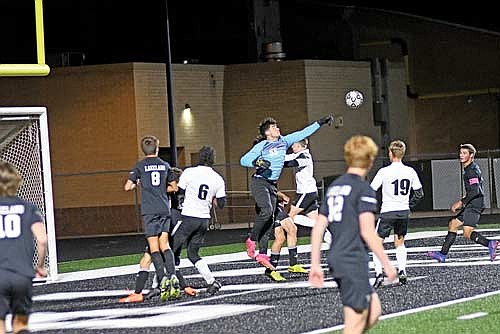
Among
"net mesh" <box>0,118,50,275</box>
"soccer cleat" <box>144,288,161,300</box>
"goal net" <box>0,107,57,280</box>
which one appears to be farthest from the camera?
"net mesh" <box>0,118,50,275</box>

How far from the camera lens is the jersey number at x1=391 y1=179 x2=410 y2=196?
1556cm

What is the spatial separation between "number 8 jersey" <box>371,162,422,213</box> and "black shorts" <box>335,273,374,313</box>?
6.56m

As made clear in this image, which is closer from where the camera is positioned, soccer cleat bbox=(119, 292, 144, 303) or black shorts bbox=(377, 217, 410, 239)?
soccer cleat bbox=(119, 292, 144, 303)

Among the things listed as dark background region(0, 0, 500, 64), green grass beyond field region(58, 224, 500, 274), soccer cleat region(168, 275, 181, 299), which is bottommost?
green grass beyond field region(58, 224, 500, 274)

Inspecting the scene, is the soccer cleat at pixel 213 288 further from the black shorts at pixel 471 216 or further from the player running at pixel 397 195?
the black shorts at pixel 471 216

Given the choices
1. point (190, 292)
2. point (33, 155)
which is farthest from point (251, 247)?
point (33, 155)

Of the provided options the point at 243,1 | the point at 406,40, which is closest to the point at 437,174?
the point at 406,40

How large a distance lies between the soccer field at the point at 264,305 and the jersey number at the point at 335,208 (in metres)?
2.84

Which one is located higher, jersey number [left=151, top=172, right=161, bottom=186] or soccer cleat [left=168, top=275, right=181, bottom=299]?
jersey number [left=151, top=172, right=161, bottom=186]

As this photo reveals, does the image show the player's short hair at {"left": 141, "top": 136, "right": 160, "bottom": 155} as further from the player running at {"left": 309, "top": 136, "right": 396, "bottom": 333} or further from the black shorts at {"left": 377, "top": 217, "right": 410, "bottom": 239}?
the player running at {"left": 309, "top": 136, "right": 396, "bottom": 333}

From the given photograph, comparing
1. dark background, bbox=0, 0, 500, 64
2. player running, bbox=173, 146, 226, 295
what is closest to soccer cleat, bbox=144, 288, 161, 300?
player running, bbox=173, 146, 226, 295

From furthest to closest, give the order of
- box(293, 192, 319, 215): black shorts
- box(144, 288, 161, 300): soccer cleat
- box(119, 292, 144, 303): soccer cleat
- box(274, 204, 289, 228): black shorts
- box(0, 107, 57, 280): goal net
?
1. box(0, 107, 57, 280): goal net
2. box(293, 192, 319, 215): black shorts
3. box(274, 204, 289, 228): black shorts
4. box(144, 288, 161, 300): soccer cleat
5. box(119, 292, 144, 303): soccer cleat

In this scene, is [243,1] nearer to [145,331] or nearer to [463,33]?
[463,33]

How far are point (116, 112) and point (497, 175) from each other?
12.6m
